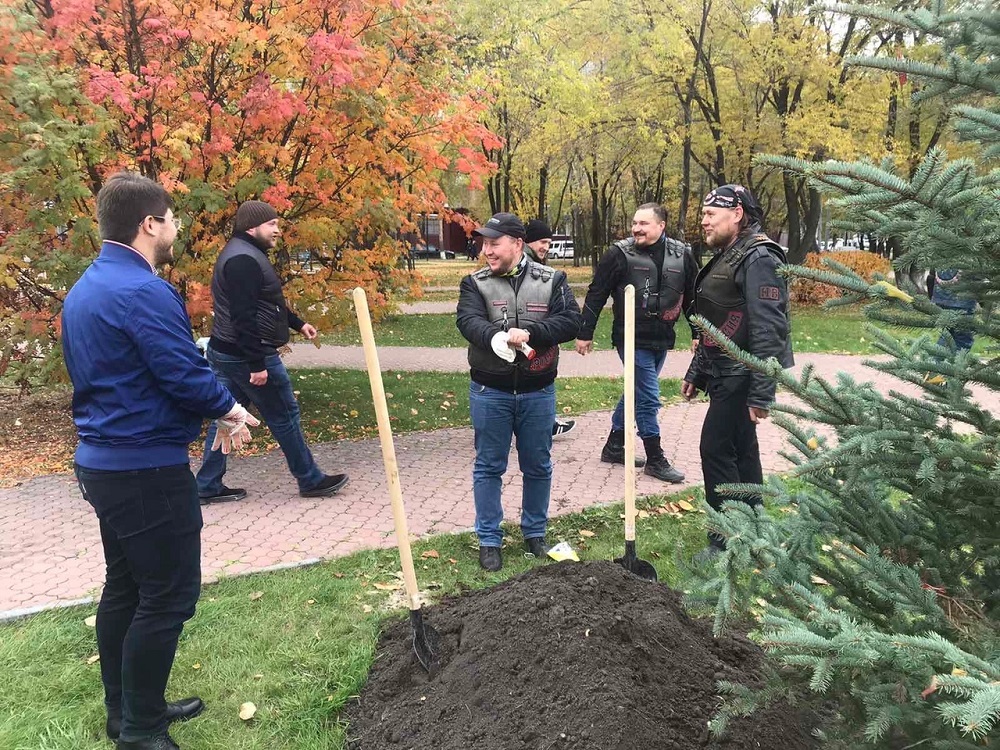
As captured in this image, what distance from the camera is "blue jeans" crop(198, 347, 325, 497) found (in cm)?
510

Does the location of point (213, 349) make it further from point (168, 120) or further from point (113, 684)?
point (113, 684)

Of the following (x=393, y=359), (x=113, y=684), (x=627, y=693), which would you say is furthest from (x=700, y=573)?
(x=393, y=359)

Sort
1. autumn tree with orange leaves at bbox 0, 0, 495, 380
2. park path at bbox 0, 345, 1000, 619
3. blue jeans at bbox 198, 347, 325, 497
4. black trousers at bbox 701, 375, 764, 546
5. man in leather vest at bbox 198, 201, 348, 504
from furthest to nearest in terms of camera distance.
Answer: autumn tree with orange leaves at bbox 0, 0, 495, 380 → blue jeans at bbox 198, 347, 325, 497 → man in leather vest at bbox 198, 201, 348, 504 → park path at bbox 0, 345, 1000, 619 → black trousers at bbox 701, 375, 764, 546

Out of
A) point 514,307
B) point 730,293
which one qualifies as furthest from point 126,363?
point 730,293

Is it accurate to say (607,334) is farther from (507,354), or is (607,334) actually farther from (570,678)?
(570,678)

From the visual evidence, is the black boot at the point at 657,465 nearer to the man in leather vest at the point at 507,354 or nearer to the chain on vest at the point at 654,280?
the chain on vest at the point at 654,280

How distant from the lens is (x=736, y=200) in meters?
3.84

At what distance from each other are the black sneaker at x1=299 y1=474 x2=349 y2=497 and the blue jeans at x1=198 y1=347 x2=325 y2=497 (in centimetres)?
5

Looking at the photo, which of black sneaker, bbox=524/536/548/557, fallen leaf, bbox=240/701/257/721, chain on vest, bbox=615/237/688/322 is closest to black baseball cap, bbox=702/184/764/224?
chain on vest, bbox=615/237/688/322

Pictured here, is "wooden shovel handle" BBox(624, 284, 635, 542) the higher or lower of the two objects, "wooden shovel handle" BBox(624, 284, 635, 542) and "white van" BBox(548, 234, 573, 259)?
the higher

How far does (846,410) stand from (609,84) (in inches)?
726

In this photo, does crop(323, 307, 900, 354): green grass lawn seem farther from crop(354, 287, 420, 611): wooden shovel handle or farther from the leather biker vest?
crop(354, 287, 420, 611): wooden shovel handle

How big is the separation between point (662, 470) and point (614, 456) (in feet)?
1.76

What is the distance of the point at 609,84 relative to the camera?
1856cm
